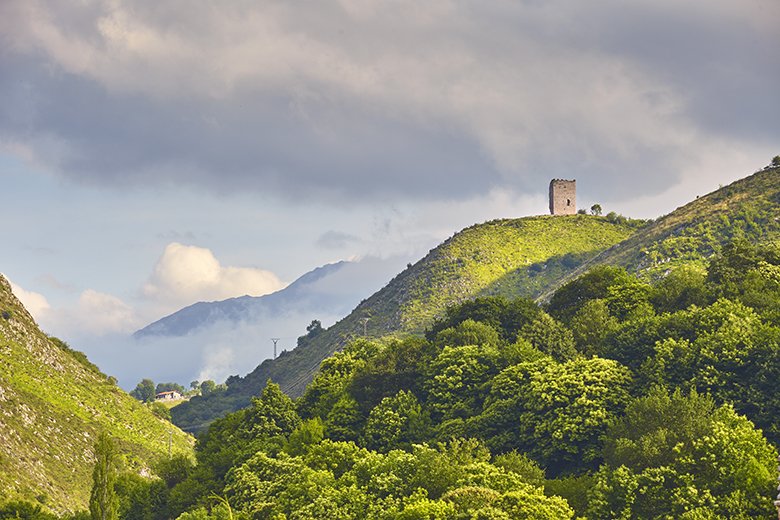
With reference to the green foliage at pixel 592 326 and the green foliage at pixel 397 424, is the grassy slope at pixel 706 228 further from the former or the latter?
the green foliage at pixel 397 424

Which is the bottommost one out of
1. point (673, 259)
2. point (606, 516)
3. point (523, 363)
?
point (606, 516)

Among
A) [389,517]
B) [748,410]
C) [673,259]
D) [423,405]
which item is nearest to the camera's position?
[389,517]

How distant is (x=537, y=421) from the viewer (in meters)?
78.2

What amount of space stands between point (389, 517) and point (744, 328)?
1202 inches

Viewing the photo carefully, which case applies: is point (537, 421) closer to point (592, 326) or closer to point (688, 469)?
point (592, 326)

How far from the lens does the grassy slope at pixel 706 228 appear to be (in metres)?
144

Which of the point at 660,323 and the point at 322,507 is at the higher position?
the point at 660,323

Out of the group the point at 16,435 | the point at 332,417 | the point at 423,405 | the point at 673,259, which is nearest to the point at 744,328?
the point at 423,405

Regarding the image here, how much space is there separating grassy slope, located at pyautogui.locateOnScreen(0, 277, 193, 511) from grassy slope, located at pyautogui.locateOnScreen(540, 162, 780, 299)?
217 ft

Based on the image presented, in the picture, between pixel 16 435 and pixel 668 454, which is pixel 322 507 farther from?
pixel 16 435

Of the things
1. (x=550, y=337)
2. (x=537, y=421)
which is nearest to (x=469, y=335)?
(x=550, y=337)

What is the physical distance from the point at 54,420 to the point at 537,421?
80.7 metres

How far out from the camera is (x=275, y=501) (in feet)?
247

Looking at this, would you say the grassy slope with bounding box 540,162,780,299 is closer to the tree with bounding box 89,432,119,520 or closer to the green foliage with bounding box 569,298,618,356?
the green foliage with bounding box 569,298,618,356
